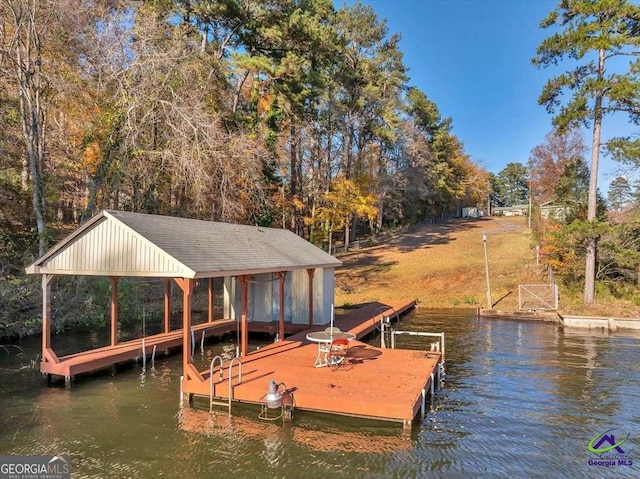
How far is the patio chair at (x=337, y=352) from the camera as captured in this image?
10.8 metres

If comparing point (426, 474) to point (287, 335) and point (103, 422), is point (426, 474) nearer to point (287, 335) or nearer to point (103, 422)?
point (103, 422)

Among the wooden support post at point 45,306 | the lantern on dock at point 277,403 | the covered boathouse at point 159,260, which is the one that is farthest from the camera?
the wooden support post at point 45,306

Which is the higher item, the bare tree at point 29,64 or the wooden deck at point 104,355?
the bare tree at point 29,64

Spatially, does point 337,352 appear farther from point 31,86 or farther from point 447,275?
point 447,275

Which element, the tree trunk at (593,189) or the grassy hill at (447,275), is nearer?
the tree trunk at (593,189)

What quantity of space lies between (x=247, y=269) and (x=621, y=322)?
658 inches

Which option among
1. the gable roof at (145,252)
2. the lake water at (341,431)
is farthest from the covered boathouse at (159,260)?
the lake water at (341,431)

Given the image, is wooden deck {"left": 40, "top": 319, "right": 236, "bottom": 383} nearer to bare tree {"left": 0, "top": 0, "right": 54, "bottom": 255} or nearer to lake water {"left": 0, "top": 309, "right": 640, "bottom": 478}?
lake water {"left": 0, "top": 309, "right": 640, "bottom": 478}

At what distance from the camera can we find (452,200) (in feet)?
236

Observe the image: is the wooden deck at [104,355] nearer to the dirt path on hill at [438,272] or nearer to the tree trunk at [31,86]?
the tree trunk at [31,86]

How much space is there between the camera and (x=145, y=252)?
32.1 feet

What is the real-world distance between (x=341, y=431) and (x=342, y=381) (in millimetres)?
1578

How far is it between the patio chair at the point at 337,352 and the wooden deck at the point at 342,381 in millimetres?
193

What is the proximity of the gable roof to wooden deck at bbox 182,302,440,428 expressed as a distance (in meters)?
2.47
